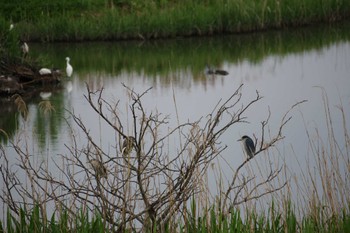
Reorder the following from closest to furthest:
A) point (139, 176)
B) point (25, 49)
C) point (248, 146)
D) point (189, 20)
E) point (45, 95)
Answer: point (139, 176), point (248, 146), point (45, 95), point (25, 49), point (189, 20)

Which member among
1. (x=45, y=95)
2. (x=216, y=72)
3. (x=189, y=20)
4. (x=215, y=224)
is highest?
(x=189, y=20)

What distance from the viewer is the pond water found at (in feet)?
28.9

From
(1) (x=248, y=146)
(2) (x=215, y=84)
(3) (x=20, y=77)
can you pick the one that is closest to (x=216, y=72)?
(2) (x=215, y=84)

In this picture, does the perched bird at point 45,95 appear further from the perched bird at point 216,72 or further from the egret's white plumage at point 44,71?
the perched bird at point 216,72

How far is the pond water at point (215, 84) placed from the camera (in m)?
8.80

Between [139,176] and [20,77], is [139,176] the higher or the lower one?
the lower one

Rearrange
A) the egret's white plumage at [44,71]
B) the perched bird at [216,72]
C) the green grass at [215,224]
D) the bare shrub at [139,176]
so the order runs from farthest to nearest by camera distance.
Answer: the perched bird at [216,72] → the egret's white plumage at [44,71] → the green grass at [215,224] → the bare shrub at [139,176]

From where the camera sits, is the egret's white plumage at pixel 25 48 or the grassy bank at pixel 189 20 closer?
the egret's white plumage at pixel 25 48

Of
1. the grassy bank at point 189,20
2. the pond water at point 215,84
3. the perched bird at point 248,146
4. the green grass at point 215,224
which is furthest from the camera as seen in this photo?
the grassy bank at point 189,20

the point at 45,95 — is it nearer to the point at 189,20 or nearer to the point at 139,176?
the point at 189,20

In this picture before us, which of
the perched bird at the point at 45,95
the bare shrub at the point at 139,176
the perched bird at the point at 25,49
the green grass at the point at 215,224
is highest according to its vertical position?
the perched bird at the point at 25,49

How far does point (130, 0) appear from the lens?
20438mm

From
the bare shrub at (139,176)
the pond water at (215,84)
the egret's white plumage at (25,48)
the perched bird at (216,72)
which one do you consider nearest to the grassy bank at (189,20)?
the pond water at (215,84)

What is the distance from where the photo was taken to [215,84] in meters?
12.9
